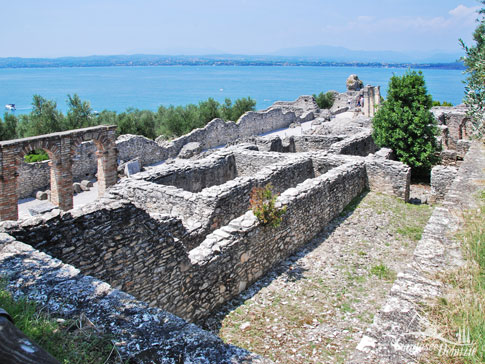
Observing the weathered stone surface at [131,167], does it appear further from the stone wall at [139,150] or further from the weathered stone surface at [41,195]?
the weathered stone surface at [41,195]

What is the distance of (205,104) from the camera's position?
3662 cm

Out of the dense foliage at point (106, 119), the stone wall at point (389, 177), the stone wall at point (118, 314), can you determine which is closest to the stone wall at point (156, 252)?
the stone wall at point (118, 314)

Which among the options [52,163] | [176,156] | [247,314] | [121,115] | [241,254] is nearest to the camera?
[247,314]

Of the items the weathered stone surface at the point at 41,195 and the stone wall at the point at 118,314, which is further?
the weathered stone surface at the point at 41,195

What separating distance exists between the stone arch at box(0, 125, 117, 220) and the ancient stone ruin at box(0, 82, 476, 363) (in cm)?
4

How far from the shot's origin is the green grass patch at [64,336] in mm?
2957

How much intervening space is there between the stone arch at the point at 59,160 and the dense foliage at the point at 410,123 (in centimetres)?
1176

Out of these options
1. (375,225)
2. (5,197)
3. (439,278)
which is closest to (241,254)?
(439,278)

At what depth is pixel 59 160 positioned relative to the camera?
1546 cm

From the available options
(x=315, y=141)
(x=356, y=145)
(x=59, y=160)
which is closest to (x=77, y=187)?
(x=59, y=160)

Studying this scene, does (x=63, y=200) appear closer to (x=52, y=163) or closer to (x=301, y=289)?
(x=52, y=163)

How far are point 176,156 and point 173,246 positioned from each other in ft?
62.4

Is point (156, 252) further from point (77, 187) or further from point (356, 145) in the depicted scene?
point (77, 187)

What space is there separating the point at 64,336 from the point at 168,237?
10.6ft
